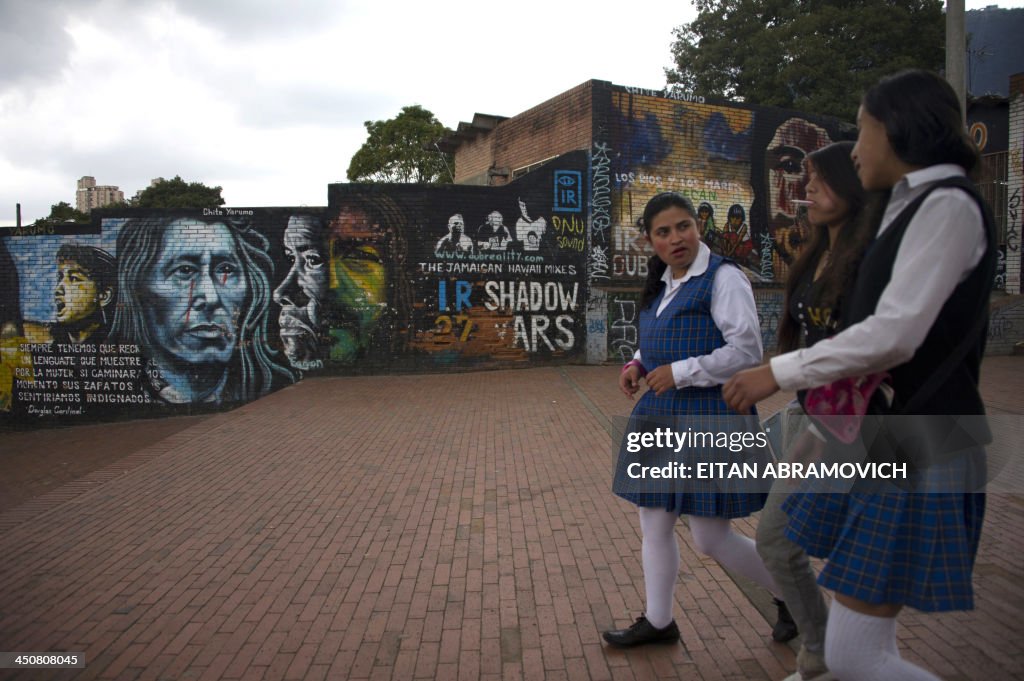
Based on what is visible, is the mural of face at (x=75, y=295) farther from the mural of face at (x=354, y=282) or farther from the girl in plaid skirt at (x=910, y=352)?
the girl in plaid skirt at (x=910, y=352)

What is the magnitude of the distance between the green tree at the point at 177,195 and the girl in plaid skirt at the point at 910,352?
4200cm

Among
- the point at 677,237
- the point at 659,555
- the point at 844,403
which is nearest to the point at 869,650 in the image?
the point at 844,403

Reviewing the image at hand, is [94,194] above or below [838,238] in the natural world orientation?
above

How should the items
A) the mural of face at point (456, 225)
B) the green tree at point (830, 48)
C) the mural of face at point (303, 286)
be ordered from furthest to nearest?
the green tree at point (830, 48) < the mural of face at point (456, 225) < the mural of face at point (303, 286)

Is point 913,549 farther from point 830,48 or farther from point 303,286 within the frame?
point 830,48

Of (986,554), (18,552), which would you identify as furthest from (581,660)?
(18,552)

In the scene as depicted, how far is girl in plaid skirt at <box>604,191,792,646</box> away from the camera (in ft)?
8.36

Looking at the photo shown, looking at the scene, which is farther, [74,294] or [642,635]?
[74,294]

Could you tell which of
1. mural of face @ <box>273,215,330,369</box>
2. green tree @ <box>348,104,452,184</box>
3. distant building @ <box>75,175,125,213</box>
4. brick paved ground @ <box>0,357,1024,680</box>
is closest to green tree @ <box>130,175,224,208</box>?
green tree @ <box>348,104,452,184</box>

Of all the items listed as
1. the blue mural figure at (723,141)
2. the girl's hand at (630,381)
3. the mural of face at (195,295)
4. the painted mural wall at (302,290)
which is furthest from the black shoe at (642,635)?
the blue mural figure at (723,141)

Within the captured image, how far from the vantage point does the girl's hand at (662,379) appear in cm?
257

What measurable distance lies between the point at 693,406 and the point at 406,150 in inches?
1357

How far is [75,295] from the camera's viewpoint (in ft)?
42.2

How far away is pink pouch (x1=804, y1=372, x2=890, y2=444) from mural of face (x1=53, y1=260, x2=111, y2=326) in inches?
535
